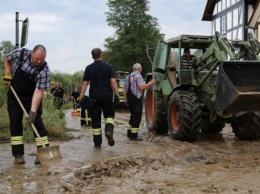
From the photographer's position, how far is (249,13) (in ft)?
107

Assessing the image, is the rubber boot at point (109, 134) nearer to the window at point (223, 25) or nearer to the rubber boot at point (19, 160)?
the rubber boot at point (19, 160)

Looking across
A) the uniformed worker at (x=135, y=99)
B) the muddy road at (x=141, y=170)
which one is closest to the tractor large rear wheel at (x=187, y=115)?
the muddy road at (x=141, y=170)

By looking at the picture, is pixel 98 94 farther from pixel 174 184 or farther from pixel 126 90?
pixel 174 184

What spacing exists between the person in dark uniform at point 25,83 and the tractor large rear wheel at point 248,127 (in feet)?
15.9

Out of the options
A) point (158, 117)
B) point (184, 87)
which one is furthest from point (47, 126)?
point (184, 87)

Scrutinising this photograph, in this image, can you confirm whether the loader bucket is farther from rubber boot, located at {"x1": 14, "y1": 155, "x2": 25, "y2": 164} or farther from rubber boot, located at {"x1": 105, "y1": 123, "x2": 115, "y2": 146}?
rubber boot, located at {"x1": 14, "y1": 155, "x2": 25, "y2": 164}

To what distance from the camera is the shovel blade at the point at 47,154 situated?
6.66 metres

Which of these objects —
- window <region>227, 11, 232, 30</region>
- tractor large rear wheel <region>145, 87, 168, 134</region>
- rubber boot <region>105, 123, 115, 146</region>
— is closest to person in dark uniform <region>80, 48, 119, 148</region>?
rubber boot <region>105, 123, 115, 146</region>

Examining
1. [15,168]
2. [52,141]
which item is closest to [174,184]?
[15,168]

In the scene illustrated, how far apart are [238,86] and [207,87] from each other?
741 mm

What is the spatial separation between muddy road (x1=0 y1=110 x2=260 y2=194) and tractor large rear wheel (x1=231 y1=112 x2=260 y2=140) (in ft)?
3.05

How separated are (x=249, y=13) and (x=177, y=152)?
26586 mm

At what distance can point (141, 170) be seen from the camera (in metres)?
6.26

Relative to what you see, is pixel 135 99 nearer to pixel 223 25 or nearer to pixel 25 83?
pixel 25 83
